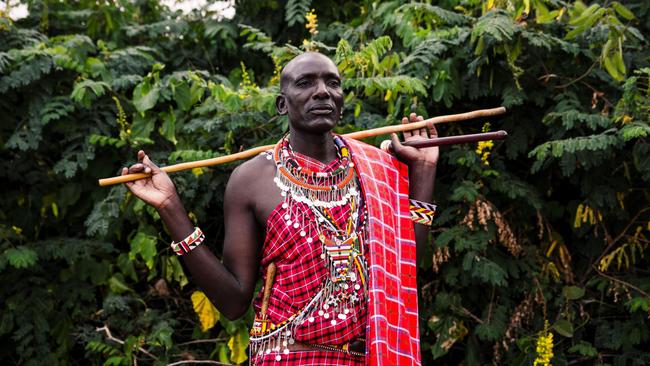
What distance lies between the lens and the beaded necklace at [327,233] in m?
2.80

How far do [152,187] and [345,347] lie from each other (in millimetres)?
789

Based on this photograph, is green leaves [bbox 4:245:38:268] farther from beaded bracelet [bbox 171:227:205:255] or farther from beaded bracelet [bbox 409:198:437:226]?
beaded bracelet [bbox 409:198:437:226]

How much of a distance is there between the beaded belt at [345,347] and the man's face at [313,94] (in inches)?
26.5

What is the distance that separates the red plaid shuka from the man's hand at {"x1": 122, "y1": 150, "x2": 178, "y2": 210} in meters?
0.34

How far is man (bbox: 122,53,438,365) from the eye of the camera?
2801 millimetres

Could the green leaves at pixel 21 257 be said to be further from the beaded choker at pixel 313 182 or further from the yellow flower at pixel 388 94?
the beaded choker at pixel 313 182

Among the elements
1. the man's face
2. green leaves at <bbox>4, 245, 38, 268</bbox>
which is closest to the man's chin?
the man's face

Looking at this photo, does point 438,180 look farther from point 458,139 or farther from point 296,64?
point 296,64

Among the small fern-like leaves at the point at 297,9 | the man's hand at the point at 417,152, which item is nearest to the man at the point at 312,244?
the man's hand at the point at 417,152

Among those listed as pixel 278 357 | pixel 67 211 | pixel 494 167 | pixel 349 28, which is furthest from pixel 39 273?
pixel 278 357

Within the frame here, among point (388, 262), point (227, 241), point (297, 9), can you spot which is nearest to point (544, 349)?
point (388, 262)

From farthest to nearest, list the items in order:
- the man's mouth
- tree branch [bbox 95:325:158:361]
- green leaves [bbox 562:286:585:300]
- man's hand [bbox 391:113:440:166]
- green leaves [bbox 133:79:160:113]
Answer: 1. tree branch [bbox 95:325:158:361]
2. green leaves [bbox 133:79:160:113]
3. green leaves [bbox 562:286:585:300]
4. man's hand [bbox 391:113:440:166]
5. the man's mouth

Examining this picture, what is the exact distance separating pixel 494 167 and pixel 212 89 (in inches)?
62.9

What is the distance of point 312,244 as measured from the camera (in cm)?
284
